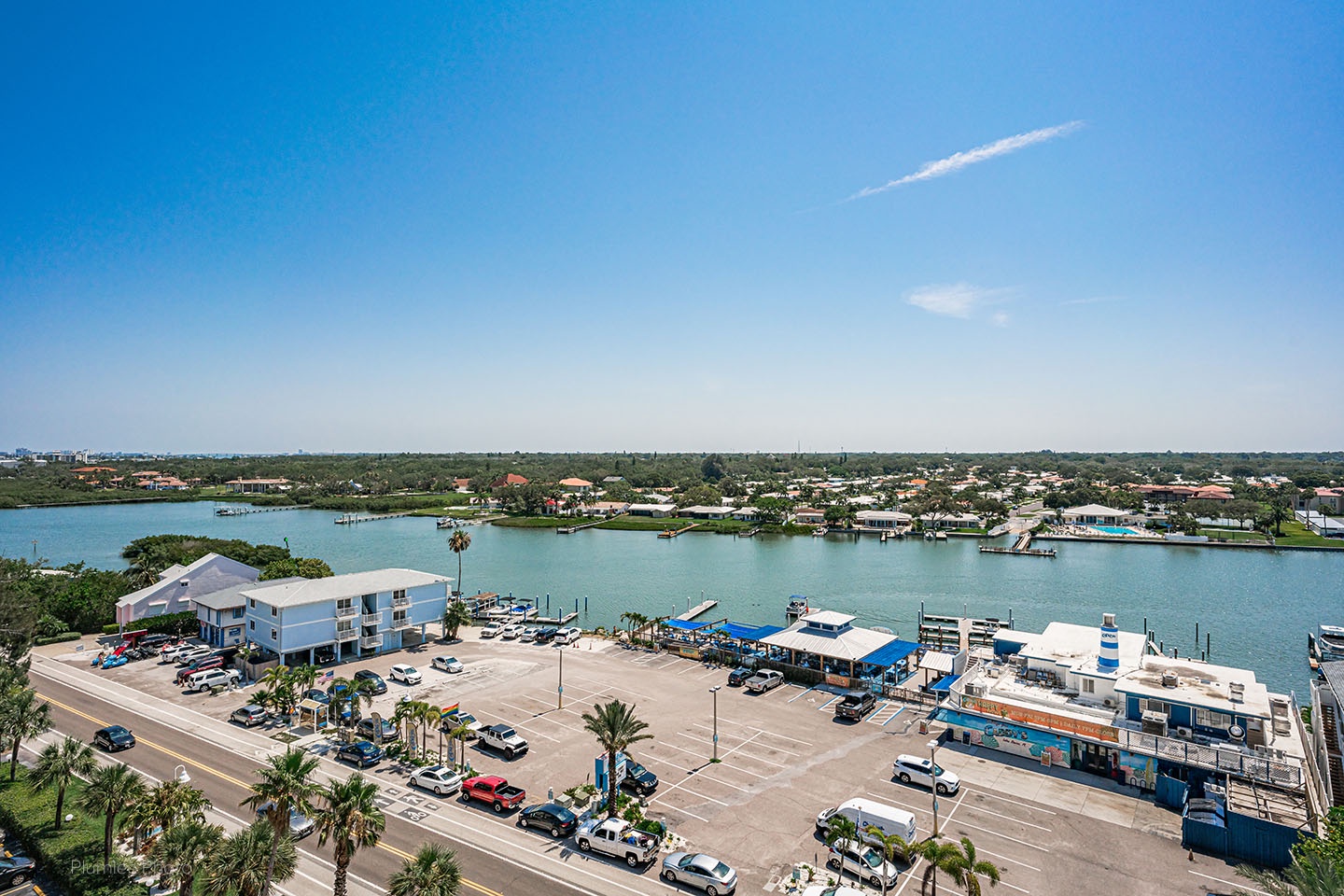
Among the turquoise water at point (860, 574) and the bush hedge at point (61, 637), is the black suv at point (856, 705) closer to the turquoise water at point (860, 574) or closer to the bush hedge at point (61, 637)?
the turquoise water at point (860, 574)

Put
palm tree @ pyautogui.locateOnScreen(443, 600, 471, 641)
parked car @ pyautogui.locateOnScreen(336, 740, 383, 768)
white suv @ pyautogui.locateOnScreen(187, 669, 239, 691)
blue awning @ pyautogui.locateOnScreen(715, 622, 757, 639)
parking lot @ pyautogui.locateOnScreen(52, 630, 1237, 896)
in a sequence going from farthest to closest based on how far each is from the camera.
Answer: palm tree @ pyautogui.locateOnScreen(443, 600, 471, 641) → blue awning @ pyautogui.locateOnScreen(715, 622, 757, 639) → white suv @ pyautogui.locateOnScreen(187, 669, 239, 691) → parked car @ pyautogui.locateOnScreen(336, 740, 383, 768) → parking lot @ pyautogui.locateOnScreen(52, 630, 1237, 896)

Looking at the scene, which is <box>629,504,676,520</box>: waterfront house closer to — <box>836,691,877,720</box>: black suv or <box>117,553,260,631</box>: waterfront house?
<box>117,553,260,631</box>: waterfront house

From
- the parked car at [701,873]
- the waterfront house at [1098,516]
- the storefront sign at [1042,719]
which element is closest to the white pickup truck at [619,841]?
the parked car at [701,873]

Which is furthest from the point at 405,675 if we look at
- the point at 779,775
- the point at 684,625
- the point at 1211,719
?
the point at 1211,719

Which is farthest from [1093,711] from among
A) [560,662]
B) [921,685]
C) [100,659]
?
[100,659]

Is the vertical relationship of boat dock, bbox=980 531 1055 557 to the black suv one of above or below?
below

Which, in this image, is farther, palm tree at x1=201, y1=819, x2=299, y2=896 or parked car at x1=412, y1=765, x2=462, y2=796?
parked car at x1=412, y1=765, x2=462, y2=796

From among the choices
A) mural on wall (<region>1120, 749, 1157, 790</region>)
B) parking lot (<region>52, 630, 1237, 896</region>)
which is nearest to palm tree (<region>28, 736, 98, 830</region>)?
parking lot (<region>52, 630, 1237, 896</region>)
